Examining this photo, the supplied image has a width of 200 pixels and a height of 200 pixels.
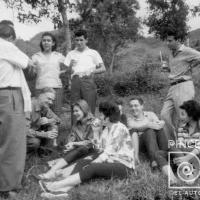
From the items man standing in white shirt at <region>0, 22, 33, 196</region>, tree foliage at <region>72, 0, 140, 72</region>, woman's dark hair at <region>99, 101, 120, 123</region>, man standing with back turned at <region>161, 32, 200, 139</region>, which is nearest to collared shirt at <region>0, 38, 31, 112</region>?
man standing in white shirt at <region>0, 22, 33, 196</region>

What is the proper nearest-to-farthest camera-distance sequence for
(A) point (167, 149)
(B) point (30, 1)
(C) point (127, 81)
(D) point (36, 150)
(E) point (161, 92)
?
1. (A) point (167, 149)
2. (D) point (36, 150)
3. (B) point (30, 1)
4. (E) point (161, 92)
5. (C) point (127, 81)

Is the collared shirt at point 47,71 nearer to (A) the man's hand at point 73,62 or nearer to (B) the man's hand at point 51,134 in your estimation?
(A) the man's hand at point 73,62

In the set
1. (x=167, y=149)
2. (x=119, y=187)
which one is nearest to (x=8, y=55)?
(x=119, y=187)

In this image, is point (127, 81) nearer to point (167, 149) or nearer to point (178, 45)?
point (178, 45)

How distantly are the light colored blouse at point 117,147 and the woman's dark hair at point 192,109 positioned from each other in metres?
0.80

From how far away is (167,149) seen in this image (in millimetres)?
4391

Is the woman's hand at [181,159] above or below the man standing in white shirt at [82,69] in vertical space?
below

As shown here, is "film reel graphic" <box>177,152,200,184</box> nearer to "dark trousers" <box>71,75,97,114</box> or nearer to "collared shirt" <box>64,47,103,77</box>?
"dark trousers" <box>71,75,97,114</box>

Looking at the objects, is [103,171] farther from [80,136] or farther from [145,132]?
[145,132]

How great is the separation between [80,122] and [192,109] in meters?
1.43

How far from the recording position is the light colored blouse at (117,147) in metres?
3.95

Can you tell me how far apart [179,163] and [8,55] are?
7.22 feet

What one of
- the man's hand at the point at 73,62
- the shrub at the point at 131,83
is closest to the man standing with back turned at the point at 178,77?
the man's hand at the point at 73,62

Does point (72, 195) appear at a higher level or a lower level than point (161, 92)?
lower
